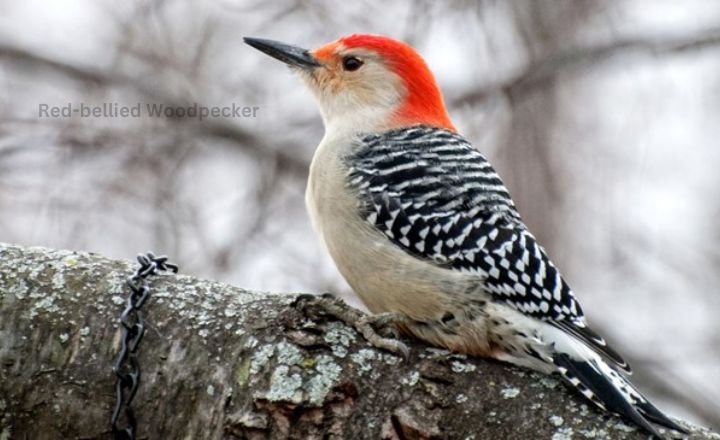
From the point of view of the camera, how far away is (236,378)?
11.4ft

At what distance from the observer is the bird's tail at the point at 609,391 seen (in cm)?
329

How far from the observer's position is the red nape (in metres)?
5.38

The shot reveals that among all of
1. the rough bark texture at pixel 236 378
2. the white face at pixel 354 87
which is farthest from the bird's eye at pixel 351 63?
the rough bark texture at pixel 236 378

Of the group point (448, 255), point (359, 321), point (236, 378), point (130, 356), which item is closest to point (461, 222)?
point (448, 255)

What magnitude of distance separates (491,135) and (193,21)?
7.69 ft

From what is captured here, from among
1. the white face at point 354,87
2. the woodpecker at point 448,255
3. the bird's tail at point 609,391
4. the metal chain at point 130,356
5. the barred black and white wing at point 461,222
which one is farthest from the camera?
the white face at point 354,87

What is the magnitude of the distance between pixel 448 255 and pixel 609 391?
1026 mm

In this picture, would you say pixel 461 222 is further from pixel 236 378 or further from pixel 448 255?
pixel 236 378

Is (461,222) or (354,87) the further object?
(354,87)

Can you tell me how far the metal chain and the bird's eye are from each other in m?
2.06

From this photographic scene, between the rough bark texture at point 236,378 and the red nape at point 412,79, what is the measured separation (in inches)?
73.8

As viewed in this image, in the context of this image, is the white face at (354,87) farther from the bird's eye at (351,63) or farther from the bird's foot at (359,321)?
the bird's foot at (359,321)

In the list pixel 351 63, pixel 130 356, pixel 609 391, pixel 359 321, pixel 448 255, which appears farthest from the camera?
pixel 351 63

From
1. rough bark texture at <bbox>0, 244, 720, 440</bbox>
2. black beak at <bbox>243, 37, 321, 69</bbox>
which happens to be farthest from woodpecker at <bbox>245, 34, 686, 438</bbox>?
black beak at <bbox>243, 37, 321, 69</bbox>
